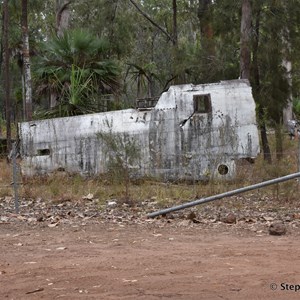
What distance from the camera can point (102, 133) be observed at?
15.9 meters

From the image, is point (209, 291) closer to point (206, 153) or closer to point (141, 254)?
point (141, 254)

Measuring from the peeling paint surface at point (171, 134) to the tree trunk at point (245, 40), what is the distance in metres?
2.90

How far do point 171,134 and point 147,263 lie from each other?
30.9 ft

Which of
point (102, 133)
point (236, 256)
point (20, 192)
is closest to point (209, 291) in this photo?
point (236, 256)

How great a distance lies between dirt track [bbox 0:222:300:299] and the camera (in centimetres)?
586

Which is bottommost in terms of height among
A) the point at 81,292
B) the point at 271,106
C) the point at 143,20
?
the point at 81,292

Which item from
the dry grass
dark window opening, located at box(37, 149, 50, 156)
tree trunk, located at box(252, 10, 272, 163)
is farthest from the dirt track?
tree trunk, located at box(252, 10, 272, 163)

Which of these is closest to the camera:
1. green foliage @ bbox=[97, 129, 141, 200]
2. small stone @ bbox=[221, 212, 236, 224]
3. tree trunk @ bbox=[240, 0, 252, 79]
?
small stone @ bbox=[221, 212, 236, 224]

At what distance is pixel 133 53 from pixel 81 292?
2858 centimetres

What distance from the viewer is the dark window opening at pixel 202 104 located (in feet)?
52.8

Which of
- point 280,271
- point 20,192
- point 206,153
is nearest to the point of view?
point 280,271

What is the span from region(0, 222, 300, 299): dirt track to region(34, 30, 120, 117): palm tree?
9464 mm

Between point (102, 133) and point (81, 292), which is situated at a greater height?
point (102, 133)

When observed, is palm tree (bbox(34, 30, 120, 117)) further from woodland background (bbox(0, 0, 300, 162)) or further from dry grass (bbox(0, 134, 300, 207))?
dry grass (bbox(0, 134, 300, 207))
